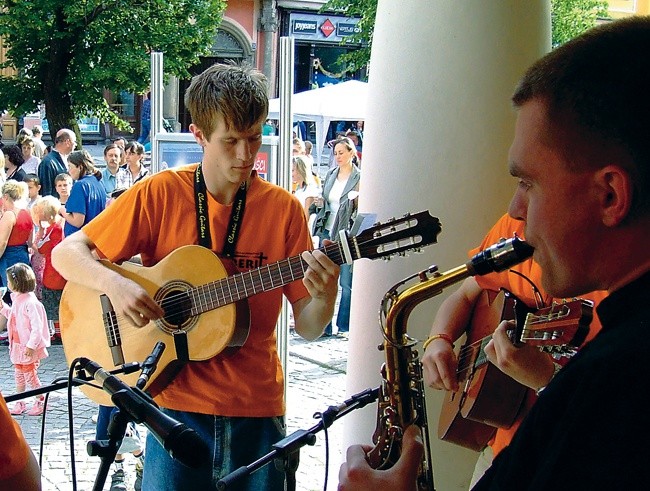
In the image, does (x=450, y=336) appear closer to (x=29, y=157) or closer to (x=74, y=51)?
(x=29, y=157)

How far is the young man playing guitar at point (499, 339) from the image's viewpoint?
218 centimetres

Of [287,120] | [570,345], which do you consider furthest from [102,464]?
[287,120]

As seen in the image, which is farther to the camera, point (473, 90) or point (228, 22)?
point (228, 22)

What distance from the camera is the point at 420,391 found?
2422mm

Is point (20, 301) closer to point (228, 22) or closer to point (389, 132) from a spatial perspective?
point (389, 132)

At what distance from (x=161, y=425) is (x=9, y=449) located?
0.95 feet

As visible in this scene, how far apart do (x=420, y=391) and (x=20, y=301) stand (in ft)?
16.1

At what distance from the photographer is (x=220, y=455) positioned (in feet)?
8.80

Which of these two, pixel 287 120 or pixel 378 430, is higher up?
pixel 287 120

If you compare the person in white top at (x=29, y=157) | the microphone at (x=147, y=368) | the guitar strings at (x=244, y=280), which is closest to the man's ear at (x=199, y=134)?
the guitar strings at (x=244, y=280)

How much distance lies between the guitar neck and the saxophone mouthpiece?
73 cm

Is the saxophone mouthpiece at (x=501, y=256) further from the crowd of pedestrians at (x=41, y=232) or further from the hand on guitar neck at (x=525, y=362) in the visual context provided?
the crowd of pedestrians at (x=41, y=232)

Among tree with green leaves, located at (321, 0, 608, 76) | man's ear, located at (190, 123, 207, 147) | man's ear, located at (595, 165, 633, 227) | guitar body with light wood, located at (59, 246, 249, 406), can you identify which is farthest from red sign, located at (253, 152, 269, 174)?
tree with green leaves, located at (321, 0, 608, 76)

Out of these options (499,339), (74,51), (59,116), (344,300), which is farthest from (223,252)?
(74,51)
